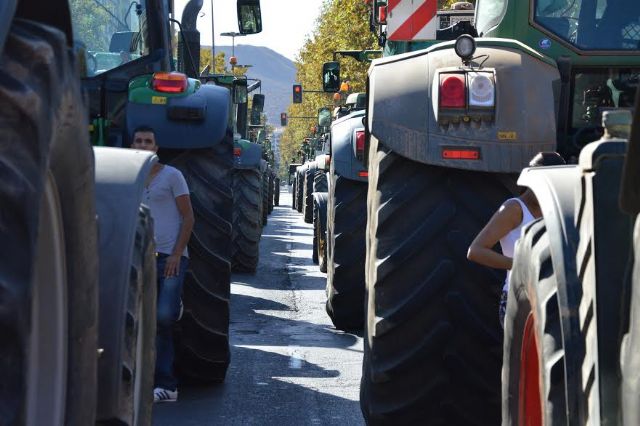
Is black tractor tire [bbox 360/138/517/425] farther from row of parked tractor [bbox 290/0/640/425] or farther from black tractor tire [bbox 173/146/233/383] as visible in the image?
black tractor tire [bbox 173/146/233/383]

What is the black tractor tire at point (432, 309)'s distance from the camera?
569 centimetres

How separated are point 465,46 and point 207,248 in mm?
2770

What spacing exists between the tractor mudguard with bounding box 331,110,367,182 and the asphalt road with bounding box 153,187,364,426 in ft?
4.10

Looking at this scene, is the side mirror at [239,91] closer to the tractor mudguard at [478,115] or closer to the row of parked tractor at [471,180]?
the row of parked tractor at [471,180]

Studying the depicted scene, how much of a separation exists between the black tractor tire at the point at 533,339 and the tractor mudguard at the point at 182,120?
154 inches

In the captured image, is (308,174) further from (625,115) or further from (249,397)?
(625,115)

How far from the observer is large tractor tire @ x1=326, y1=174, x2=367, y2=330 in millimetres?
10578

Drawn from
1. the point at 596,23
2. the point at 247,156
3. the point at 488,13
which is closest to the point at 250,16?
the point at 488,13

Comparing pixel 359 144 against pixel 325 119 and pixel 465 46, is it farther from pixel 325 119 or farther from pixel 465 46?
pixel 325 119

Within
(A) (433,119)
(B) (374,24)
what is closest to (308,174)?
(B) (374,24)

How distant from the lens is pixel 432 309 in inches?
226

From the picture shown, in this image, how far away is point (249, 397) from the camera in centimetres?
832

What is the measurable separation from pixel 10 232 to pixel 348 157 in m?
8.58

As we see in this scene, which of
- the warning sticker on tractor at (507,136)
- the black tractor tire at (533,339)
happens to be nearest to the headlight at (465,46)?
the warning sticker on tractor at (507,136)
